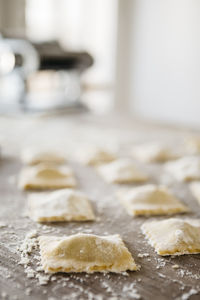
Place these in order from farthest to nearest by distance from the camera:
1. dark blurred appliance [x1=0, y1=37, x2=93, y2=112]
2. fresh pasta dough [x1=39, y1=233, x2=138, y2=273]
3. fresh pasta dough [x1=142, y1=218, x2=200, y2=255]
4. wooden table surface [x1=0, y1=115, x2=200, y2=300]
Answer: dark blurred appliance [x1=0, y1=37, x2=93, y2=112], fresh pasta dough [x1=142, y1=218, x2=200, y2=255], fresh pasta dough [x1=39, y1=233, x2=138, y2=273], wooden table surface [x1=0, y1=115, x2=200, y2=300]

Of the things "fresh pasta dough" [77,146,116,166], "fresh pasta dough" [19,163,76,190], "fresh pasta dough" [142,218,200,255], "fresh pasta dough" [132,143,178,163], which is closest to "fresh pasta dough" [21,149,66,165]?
"fresh pasta dough" [77,146,116,166]

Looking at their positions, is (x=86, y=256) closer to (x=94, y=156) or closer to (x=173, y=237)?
(x=173, y=237)

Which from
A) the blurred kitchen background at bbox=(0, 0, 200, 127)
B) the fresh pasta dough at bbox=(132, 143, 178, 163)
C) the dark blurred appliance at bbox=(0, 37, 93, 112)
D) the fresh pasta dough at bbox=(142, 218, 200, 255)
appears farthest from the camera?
the blurred kitchen background at bbox=(0, 0, 200, 127)

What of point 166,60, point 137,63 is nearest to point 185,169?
point 166,60

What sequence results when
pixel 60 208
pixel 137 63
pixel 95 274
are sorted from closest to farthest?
pixel 95 274, pixel 60 208, pixel 137 63

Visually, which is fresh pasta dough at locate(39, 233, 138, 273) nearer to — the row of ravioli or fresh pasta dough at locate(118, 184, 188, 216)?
the row of ravioli

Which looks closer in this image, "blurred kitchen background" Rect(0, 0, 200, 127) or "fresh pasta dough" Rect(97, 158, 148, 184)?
"fresh pasta dough" Rect(97, 158, 148, 184)

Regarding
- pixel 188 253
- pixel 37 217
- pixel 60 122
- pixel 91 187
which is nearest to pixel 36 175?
pixel 91 187
